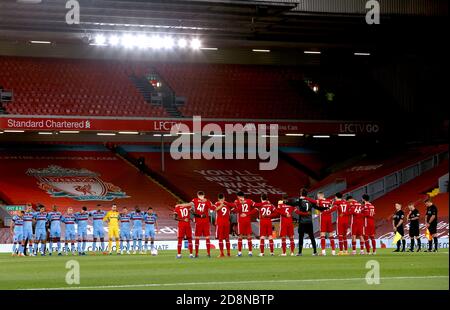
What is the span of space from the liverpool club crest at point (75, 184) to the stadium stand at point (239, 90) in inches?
240

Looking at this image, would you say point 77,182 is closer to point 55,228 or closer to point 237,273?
point 55,228

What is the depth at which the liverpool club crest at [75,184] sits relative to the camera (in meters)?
45.4

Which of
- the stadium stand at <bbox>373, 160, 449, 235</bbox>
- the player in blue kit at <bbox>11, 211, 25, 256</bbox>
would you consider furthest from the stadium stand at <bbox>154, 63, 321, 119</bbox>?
the player in blue kit at <bbox>11, 211, 25, 256</bbox>

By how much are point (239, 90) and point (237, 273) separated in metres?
31.3

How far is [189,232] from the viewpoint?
89.4ft

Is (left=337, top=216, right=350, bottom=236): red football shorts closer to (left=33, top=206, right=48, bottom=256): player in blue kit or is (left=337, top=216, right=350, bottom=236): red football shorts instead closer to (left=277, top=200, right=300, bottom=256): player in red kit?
(left=277, top=200, right=300, bottom=256): player in red kit

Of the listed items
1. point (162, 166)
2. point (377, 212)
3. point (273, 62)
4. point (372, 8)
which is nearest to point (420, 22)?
point (372, 8)

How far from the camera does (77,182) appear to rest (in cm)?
4662

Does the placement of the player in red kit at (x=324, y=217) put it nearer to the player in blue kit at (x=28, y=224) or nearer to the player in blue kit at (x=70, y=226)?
the player in blue kit at (x=70, y=226)

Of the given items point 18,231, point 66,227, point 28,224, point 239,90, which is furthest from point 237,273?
point 239,90

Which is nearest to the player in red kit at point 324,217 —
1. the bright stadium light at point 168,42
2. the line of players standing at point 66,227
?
the line of players standing at point 66,227

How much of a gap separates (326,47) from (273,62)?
372 centimetres
